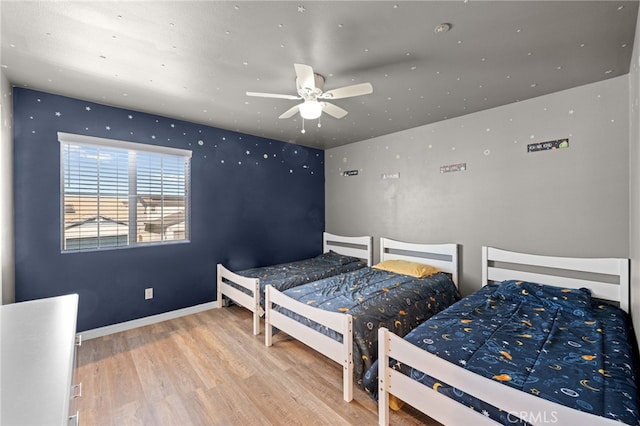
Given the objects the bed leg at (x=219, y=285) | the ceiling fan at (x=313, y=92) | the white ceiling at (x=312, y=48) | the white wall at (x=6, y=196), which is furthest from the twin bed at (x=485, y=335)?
the white wall at (x=6, y=196)

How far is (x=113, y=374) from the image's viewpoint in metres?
2.41

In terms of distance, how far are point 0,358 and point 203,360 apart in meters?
1.74

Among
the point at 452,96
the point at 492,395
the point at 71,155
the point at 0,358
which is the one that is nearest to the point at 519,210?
the point at 452,96

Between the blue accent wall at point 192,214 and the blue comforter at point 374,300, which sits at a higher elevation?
the blue accent wall at point 192,214

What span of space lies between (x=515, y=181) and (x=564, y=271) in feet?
3.30

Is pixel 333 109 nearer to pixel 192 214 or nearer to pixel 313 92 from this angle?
pixel 313 92

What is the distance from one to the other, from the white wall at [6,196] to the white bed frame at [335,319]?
2.20m

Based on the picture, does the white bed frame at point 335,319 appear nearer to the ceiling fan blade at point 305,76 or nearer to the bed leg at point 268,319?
the bed leg at point 268,319

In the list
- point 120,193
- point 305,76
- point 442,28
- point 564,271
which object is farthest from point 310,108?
point 564,271

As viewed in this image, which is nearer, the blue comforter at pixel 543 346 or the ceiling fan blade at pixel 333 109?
the blue comforter at pixel 543 346

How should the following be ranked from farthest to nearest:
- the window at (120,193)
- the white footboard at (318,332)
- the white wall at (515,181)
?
the window at (120,193) < the white wall at (515,181) < the white footboard at (318,332)

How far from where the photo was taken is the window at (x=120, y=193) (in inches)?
117

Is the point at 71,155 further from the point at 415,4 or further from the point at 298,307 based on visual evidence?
the point at 415,4

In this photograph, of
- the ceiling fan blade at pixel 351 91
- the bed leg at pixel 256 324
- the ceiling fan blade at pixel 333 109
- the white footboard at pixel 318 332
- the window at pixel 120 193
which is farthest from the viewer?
the bed leg at pixel 256 324
